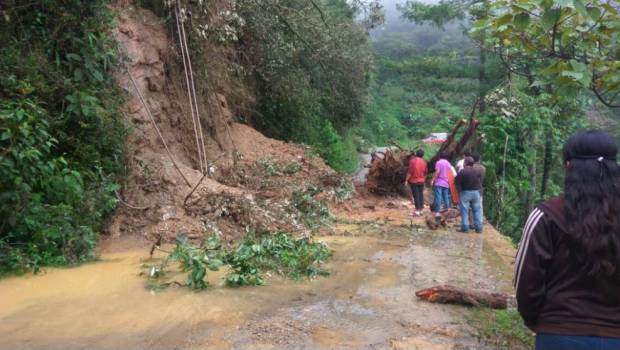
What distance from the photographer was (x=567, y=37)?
4.29m

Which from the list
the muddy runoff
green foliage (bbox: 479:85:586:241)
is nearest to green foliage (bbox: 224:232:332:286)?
the muddy runoff

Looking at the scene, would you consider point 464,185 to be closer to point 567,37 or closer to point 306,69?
point 567,37

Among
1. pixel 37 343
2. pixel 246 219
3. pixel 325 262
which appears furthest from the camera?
pixel 246 219

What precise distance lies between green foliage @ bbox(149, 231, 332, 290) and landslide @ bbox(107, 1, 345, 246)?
3.36ft

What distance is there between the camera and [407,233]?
1132 centimetres

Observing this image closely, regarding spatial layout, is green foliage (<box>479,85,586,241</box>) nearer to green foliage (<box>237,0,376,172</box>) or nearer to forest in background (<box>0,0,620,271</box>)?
forest in background (<box>0,0,620,271</box>)

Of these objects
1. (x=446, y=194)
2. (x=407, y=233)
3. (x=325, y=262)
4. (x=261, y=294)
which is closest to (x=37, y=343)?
(x=261, y=294)

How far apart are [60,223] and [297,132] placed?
14326 mm

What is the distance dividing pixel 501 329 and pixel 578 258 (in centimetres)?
332

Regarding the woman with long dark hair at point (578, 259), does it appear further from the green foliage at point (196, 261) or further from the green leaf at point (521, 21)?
the green foliage at point (196, 261)

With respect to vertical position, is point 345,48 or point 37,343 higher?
point 345,48

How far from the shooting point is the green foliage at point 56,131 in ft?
24.4

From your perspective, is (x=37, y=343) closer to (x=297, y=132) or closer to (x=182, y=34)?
(x=182, y=34)

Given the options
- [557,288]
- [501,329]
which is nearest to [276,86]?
[501,329]
